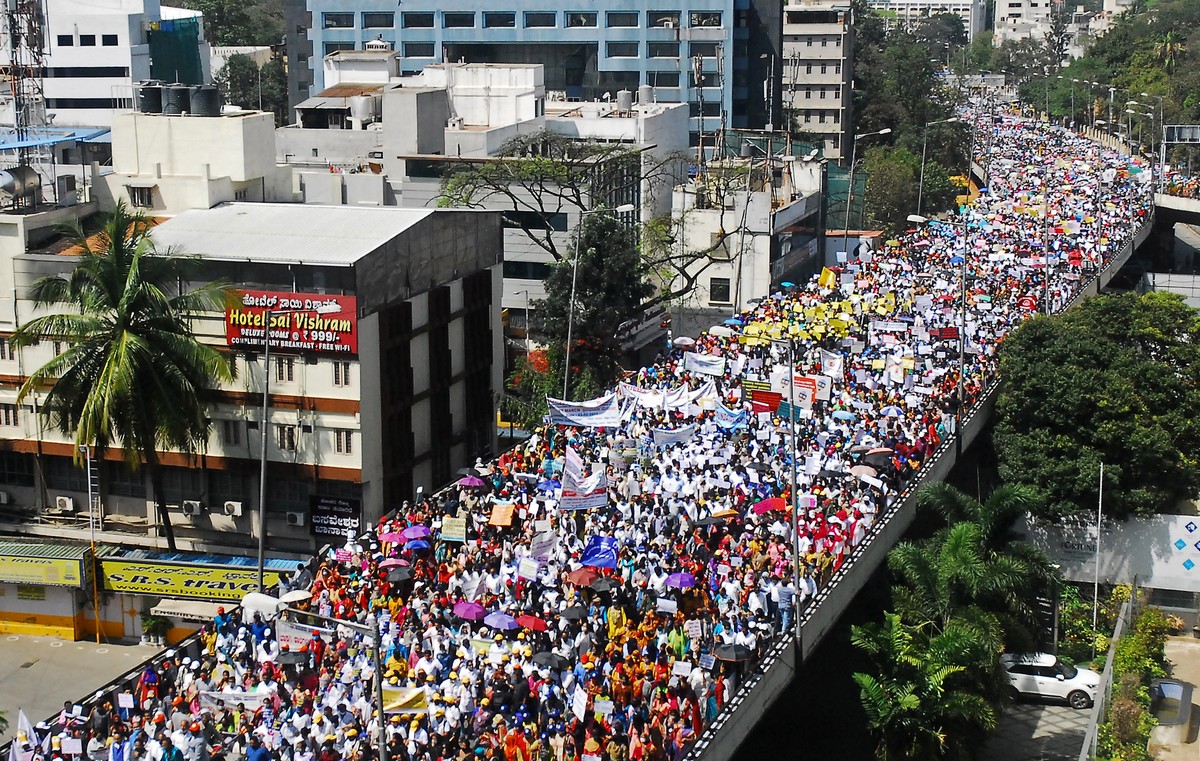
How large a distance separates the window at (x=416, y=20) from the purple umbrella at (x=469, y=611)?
86743mm

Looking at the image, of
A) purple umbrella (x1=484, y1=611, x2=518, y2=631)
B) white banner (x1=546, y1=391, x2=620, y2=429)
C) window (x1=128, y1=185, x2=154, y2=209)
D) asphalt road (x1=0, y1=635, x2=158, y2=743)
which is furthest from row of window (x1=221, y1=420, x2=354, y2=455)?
purple umbrella (x1=484, y1=611, x2=518, y2=631)

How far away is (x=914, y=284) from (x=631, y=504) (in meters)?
29.6

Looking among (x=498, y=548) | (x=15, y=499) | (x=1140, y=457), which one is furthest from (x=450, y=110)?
(x=498, y=548)

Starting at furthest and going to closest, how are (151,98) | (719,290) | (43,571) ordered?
(719,290) < (151,98) < (43,571)

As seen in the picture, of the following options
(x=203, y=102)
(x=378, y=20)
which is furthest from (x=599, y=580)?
(x=378, y=20)

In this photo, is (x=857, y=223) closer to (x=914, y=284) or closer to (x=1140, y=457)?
(x=914, y=284)

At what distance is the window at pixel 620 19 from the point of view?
110 metres

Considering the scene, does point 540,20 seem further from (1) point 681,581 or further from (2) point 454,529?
(1) point 681,581

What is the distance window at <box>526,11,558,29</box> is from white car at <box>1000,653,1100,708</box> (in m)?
78.7

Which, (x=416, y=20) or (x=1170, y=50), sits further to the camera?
(x=1170, y=50)

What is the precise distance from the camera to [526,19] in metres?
111

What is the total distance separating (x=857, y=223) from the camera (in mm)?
89812

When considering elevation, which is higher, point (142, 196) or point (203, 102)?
point (203, 102)

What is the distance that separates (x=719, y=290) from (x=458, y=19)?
49.2 m
